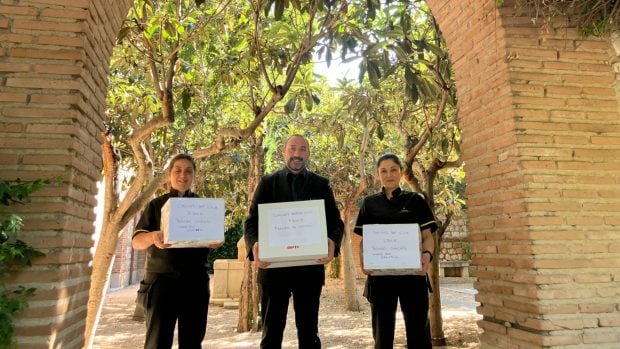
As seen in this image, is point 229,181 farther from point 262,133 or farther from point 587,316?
point 587,316

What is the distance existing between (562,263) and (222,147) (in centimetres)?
407

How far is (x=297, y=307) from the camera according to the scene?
3229mm

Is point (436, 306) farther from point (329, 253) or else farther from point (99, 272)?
point (99, 272)

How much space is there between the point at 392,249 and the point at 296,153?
1.10 meters

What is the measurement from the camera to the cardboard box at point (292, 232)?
9.77 feet

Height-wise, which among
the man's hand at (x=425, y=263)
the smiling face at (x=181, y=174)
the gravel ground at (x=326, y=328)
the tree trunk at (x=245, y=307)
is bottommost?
the gravel ground at (x=326, y=328)

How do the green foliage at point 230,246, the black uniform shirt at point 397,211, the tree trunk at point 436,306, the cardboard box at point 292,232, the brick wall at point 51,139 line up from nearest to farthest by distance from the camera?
the brick wall at point 51,139, the cardboard box at point 292,232, the black uniform shirt at point 397,211, the tree trunk at point 436,306, the green foliage at point 230,246

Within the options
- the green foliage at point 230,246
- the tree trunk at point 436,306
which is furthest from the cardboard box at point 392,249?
the green foliage at point 230,246

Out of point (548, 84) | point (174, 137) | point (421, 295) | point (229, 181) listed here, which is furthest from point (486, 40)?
point (229, 181)

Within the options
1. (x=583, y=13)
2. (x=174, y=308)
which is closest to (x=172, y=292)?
(x=174, y=308)

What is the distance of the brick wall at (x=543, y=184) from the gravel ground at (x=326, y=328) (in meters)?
3.79

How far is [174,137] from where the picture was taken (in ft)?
28.6

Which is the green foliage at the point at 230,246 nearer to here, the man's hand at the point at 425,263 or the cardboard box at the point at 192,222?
the man's hand at the point at 425,263

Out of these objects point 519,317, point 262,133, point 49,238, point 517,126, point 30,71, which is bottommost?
point 519,317
